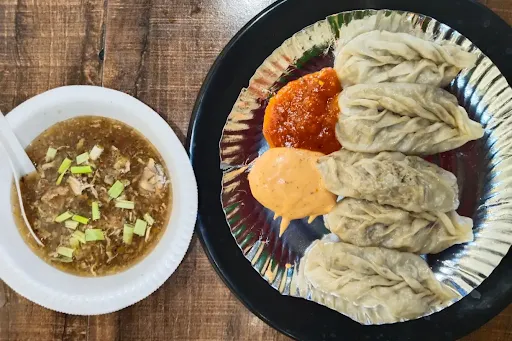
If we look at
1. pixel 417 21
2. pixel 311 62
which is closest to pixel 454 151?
pixel 417 21

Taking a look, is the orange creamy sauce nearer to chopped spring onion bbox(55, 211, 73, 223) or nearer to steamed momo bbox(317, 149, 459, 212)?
steamed momo bbox(317, 149, 459, 212)

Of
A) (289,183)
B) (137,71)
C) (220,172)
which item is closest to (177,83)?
(137,71)

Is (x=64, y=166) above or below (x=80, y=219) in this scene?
above

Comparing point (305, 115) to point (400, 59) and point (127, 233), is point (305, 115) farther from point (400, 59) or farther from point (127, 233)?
point (127, 233)

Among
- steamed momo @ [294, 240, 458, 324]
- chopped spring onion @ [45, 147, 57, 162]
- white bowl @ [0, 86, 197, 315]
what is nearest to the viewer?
steamed momo @ [294, 240, 458, 324]

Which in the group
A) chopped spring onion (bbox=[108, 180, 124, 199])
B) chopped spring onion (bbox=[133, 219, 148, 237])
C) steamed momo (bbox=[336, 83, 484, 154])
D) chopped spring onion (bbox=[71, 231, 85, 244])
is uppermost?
steamed momo (bbox=[336, 83, 484, 154])

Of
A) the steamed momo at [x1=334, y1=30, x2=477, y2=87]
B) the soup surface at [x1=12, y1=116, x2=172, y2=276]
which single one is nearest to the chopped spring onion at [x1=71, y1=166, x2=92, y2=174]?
the soup surface at [x1=12, y1=116, x2=172, y2=276]
